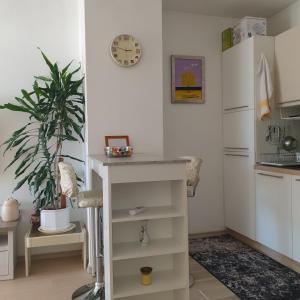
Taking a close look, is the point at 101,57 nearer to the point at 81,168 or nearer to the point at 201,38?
the point at 81,168

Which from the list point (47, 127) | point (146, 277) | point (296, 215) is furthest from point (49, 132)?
point (296, 215)

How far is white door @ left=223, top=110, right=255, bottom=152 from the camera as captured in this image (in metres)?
3.39

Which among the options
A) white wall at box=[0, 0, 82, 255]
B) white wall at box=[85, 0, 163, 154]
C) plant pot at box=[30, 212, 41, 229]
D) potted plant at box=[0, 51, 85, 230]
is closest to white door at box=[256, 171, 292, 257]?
white wall at box=[85, 0, 163, 154]

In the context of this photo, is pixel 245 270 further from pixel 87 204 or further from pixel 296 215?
pixel 87 204

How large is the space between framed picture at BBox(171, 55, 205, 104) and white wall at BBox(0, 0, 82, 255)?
3.83 feet

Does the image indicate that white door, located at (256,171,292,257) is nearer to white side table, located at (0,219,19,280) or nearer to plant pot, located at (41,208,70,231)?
plant pot, located at (41,208,70,231)

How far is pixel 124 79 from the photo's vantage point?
9.34 ft

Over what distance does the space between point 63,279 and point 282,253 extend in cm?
196

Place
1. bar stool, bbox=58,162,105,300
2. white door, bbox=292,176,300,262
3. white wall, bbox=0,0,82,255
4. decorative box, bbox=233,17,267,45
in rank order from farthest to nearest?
decorative box, bbox=233,17,267,45 → white wall, bbox=0,0,82,255 → white door, bbox=292,176,300,262 → bar stool, bbox=58,162,105,300

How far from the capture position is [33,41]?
322 centimetres

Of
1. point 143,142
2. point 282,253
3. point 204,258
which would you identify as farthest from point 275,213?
point 143,142

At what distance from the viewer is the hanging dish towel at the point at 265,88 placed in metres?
3.18

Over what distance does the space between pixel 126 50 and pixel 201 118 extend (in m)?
1.42

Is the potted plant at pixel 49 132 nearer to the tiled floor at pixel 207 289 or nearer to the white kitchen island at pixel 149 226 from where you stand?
the white kitchen island at pixel 149 226
